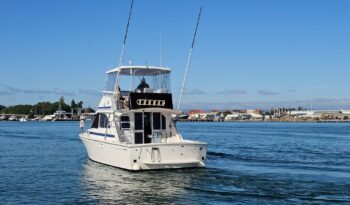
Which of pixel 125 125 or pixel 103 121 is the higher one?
pixel 103 121

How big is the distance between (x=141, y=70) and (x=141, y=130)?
3.52 metres

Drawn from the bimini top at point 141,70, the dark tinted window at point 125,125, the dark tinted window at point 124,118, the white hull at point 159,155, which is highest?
the bimini top at point 141,70

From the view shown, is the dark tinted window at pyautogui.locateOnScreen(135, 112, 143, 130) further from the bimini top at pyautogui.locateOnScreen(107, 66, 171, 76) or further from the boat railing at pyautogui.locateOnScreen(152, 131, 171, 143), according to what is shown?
the bimini top at pyautogui.locateOnScreen(107, 66, 171, 76)

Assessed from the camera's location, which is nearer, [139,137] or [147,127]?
[139,137]

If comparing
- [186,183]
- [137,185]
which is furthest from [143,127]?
[186,183]

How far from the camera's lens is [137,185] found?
21469 mm

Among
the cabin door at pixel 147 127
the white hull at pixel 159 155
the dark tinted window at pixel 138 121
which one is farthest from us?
the cabin door at pixel 147 127

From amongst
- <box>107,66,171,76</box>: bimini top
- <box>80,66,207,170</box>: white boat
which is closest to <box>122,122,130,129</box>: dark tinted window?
<box>80,66,207,170</box>: white boat

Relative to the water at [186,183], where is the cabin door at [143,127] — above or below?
above

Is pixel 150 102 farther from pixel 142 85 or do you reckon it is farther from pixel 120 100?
pixel 120 100

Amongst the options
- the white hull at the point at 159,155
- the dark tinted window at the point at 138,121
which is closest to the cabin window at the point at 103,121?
the dark tinted window at the point at 138,121

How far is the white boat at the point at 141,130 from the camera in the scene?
2459 cm

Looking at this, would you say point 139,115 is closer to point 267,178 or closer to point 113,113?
point 113,113

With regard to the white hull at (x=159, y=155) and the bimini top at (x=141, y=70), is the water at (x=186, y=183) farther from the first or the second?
the bimini top at (x=141, y=70)
